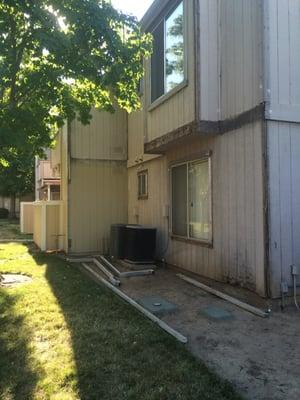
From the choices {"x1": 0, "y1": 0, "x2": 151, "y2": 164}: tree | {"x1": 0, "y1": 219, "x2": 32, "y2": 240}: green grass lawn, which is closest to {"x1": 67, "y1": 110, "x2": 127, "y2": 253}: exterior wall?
{"x1": 0, "y1": 0, "x2": 151, "y2": 164}: tree

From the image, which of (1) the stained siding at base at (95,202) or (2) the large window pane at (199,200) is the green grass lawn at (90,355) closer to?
(2) the large window pane at (199,200)

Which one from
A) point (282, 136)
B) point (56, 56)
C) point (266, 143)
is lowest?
point (266, 143)

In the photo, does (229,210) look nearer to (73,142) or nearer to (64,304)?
(64,304)

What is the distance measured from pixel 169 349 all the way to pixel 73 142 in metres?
8.08

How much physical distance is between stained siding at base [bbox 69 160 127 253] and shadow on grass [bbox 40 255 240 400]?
5.29 meters

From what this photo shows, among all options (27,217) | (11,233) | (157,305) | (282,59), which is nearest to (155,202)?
(157,305)

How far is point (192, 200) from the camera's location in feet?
26.3

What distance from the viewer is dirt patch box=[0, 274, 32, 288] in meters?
7.68

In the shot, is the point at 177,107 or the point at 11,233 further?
the point at 11,233

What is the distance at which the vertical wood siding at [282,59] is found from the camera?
224 inches

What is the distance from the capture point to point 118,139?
11.8 meters

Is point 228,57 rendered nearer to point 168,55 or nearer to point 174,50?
point 174,50

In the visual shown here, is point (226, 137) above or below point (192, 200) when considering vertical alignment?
above

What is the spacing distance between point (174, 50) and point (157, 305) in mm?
4896
